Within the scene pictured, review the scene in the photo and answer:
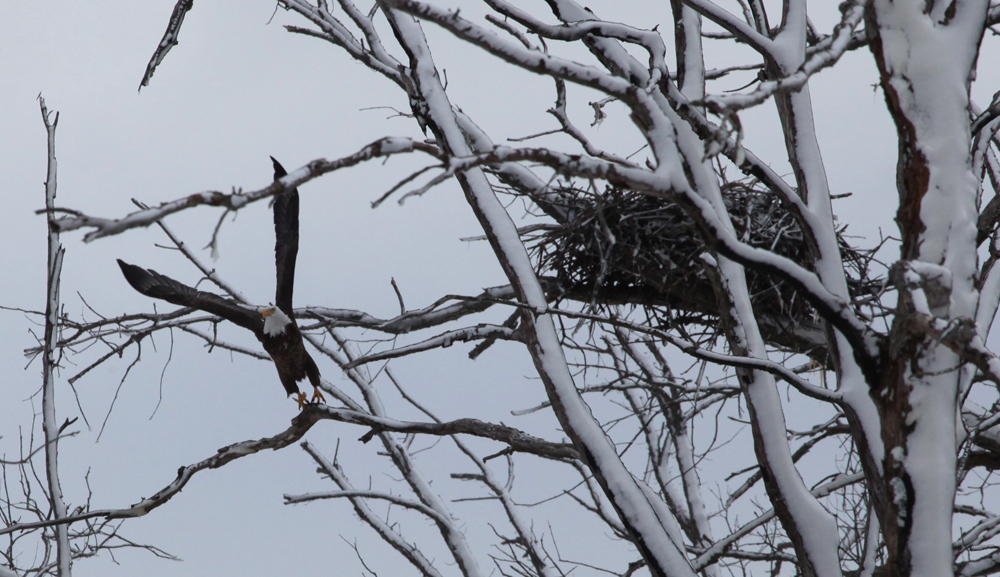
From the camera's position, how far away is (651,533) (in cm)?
323

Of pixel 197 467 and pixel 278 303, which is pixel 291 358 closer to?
pixel 278 303

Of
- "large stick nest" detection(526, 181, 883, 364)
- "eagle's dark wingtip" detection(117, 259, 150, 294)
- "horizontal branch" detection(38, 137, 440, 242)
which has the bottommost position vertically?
"horizontal branch" detection(38, 137, 440, 242)

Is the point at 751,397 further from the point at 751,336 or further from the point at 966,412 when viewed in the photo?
the point at 966,412

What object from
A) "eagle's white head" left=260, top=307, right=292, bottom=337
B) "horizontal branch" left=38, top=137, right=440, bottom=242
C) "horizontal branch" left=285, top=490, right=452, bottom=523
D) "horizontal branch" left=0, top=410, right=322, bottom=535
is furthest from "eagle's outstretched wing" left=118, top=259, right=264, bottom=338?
"horizontal branch" left=38, top=137, right=440, bottom=242

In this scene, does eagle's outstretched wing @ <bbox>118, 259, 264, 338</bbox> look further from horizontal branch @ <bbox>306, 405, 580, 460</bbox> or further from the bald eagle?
horizontal branch @ <bbox>306, 405, 580, 460</bbox>

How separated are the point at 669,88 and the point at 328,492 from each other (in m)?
2.79

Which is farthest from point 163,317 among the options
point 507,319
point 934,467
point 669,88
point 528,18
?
point 934,467

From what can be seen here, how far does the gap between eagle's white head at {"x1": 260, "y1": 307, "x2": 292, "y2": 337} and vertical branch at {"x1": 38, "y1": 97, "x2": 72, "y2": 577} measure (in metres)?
1.31

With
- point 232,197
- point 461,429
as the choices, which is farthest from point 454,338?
point 232,197

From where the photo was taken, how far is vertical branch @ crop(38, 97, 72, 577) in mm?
4438

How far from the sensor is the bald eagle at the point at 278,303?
18.3 feet

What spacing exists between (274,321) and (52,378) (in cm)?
154

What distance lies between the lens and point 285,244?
5.95m

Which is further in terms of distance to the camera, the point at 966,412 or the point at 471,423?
the point at 966,412
